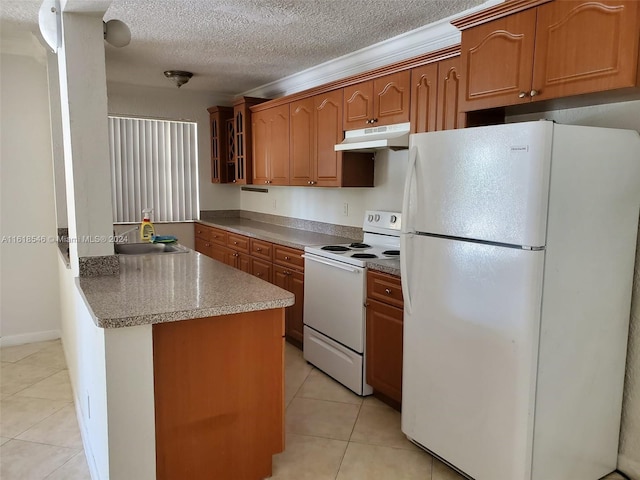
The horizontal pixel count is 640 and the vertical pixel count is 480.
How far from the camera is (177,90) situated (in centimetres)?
553

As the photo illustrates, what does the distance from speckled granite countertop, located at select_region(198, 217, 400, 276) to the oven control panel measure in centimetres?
26

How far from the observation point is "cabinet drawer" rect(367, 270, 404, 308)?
2.71m

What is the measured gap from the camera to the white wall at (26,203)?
12.6ft

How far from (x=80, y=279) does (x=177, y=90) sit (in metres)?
3.80

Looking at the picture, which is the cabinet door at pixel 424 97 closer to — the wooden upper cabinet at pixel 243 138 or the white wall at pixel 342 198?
the white wall at pixel 342 198

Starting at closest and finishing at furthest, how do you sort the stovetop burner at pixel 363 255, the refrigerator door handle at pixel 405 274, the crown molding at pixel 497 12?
the crown molding at pixel 497 12, the refrigerator door handle at pixel 405 274, the stovetop burner at pixel 363 255

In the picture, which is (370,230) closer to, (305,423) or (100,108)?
(305,423)

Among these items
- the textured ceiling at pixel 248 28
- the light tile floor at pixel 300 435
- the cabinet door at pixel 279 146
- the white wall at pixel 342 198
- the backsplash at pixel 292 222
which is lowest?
the light tile floor at pixel 300 435

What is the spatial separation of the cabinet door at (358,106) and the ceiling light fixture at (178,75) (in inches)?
75.0

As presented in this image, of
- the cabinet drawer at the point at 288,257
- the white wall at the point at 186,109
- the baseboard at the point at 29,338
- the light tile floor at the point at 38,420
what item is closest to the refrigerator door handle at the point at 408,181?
the cabinet drawer at the point at 288,257

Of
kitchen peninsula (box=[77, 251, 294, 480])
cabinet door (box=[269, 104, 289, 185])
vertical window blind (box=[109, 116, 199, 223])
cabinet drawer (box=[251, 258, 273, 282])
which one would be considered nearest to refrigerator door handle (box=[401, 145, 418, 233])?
kitchen peninsula (box=[77, 251, 294, 480])

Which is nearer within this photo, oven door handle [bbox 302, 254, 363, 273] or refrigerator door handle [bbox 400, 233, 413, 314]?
refrigerator door handle [bbox 400, 233, 413, 314]

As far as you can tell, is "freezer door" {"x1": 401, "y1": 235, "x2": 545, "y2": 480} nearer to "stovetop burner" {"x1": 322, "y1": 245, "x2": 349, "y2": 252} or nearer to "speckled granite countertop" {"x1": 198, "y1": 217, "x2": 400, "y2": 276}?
"speckled granite countertop" {"x1": 198, "y1": 217, "x2": 400, "y2": 276}

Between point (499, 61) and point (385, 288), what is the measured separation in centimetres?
135
